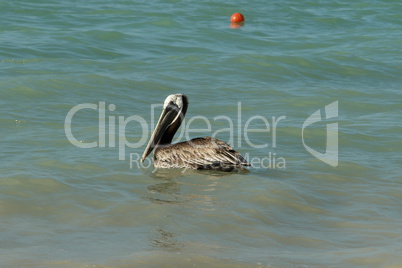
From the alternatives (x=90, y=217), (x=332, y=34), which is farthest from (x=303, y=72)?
(x=90, y=217)

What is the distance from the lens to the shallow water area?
5.39 metres

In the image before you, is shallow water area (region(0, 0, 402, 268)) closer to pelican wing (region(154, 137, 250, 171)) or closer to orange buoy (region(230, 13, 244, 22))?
pelican wing (region(154, 137, 250, 171))

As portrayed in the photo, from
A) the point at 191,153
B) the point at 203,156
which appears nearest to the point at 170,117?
the point at 191,153

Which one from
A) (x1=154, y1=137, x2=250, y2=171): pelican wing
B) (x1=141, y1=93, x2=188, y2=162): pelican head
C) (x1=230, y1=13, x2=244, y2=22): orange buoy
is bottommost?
(x1=154, y1=137, x2=250, y2=171): pelican wing

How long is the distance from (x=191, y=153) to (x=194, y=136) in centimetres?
186

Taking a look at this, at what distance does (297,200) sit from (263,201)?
34 centimetres

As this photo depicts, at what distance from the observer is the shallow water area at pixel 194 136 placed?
539 cm

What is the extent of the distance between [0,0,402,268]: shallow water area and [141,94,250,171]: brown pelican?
12 cm

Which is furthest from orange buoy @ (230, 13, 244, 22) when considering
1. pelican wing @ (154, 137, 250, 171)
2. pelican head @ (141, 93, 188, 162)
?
pelican wing @ (154, 137, 250, 171)

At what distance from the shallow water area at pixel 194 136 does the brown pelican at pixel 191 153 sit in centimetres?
12

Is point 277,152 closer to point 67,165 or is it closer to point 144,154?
point 144,154

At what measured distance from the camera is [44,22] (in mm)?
18531

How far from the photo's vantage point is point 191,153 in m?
7.81

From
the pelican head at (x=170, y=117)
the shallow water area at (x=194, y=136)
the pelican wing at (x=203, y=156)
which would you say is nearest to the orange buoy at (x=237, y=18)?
the shallow water area at (x=194, y=136)
